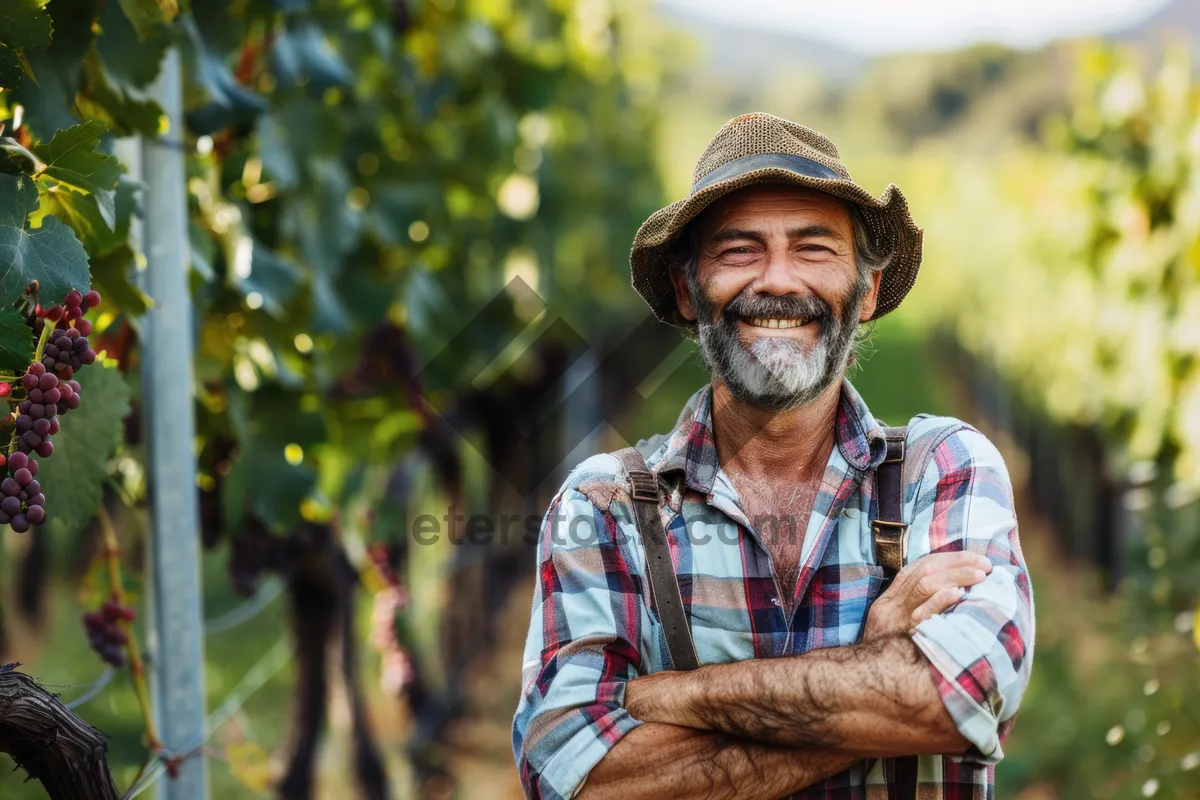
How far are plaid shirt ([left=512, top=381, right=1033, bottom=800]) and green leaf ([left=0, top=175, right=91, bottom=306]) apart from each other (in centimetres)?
79

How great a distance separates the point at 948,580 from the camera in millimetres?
1879

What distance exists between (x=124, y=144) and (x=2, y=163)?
2.83 ft

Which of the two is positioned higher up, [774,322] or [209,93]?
[209,93]

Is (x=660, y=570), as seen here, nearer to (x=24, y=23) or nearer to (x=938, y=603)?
(x=938, y=603)

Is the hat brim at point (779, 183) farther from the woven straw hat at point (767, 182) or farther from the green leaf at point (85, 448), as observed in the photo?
the green leaf at point (85, 448)

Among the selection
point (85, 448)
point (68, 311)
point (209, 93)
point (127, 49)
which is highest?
point (209, 93)

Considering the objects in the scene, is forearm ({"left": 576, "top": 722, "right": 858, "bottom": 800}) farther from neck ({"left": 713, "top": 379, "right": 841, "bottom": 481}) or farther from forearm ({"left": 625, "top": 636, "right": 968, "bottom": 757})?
neck ({"left": 713, "top": 379, "right": 841, "bottom": 481})

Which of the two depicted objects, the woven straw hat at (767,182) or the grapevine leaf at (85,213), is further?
the woven straw hat at (767,182)

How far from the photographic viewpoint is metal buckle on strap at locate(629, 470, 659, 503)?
206 cm

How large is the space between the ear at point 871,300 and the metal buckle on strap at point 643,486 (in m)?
0.51

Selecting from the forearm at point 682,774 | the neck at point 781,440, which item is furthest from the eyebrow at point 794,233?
the forearm at point 682,774

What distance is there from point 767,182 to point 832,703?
83 cm

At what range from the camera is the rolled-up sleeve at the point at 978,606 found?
1.79 m

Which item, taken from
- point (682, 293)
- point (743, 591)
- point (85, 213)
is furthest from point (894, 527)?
point (85, 213)
